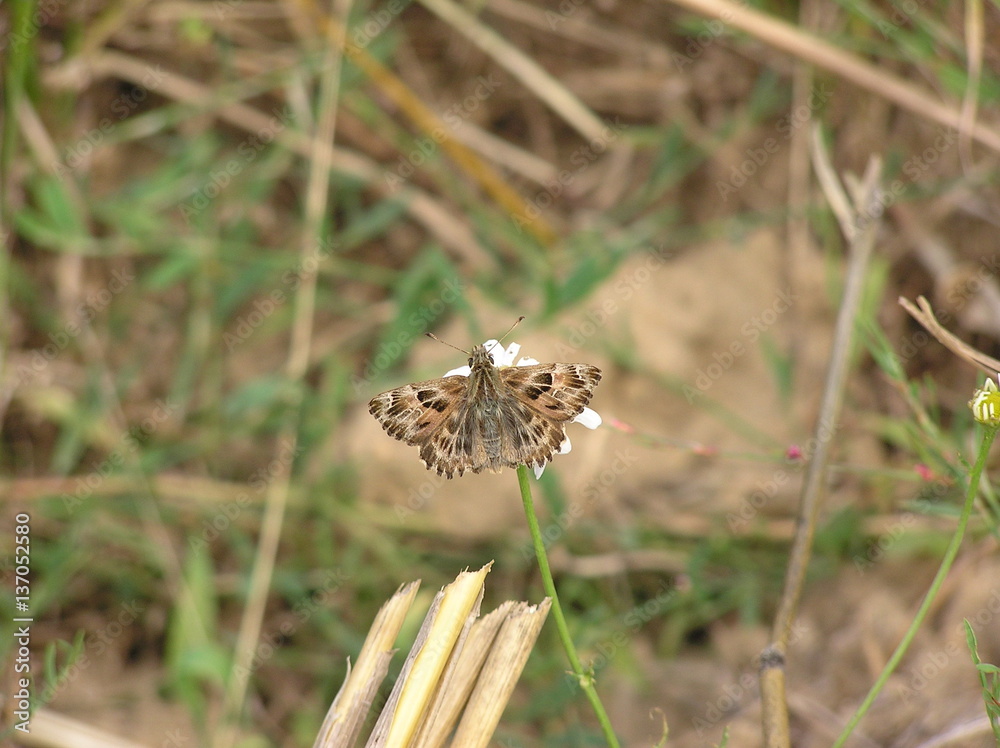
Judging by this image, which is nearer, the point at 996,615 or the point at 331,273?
the point at 996,615

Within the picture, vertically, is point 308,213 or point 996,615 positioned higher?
point 308,213

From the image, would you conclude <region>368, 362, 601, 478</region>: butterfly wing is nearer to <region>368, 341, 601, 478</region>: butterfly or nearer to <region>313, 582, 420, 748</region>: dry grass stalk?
<region>368, 341, 601, 478</region>: butterfly

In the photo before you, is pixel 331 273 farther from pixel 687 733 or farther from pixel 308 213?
pixel 687 733

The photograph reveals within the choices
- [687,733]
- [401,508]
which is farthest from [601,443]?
[687,733]

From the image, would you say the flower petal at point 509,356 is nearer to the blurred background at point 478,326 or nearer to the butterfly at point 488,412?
the butterfly at point 488,412

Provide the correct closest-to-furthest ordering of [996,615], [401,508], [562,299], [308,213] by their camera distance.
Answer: [996,615]
[562,299]
[401,508]
[308,213]
